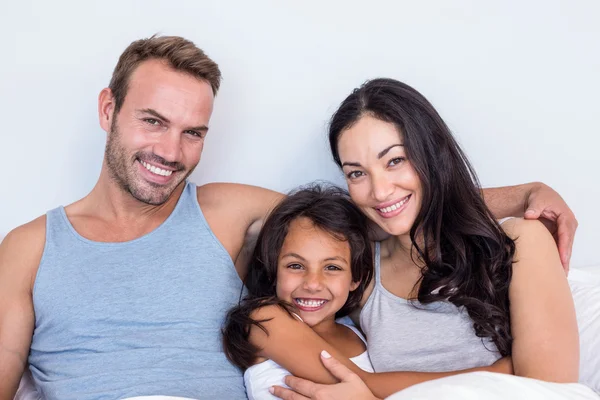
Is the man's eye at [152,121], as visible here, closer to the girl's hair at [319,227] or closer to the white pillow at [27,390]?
the girl's hair at [319,227]

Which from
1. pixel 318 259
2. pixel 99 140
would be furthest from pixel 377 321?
pixel 99 140

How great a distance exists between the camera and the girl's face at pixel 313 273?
5.55ft

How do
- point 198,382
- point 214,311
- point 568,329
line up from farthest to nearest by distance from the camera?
1. point 214,311
2. point 198,382
3. point 568,329

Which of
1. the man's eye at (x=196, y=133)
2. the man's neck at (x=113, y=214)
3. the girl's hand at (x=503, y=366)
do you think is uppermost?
the man's eye at (x=196, y=133)

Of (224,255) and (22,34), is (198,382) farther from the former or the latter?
(22,34)

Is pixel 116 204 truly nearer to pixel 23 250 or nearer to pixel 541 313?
pixel 23 250

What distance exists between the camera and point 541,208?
1.67 meters

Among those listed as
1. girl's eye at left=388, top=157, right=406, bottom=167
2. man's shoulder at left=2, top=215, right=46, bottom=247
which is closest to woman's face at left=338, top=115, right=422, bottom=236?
girl's eye at left=388, top=157, right=406, bottom=167

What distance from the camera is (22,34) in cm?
202

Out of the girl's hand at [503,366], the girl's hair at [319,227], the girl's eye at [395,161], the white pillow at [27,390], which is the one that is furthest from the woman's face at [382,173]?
the white pillow at [27,390]

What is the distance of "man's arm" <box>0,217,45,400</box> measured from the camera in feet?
5.35

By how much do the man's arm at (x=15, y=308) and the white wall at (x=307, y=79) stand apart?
1.41ft

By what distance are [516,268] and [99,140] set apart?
4.43ft

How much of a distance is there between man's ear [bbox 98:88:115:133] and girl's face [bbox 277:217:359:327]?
605mm
